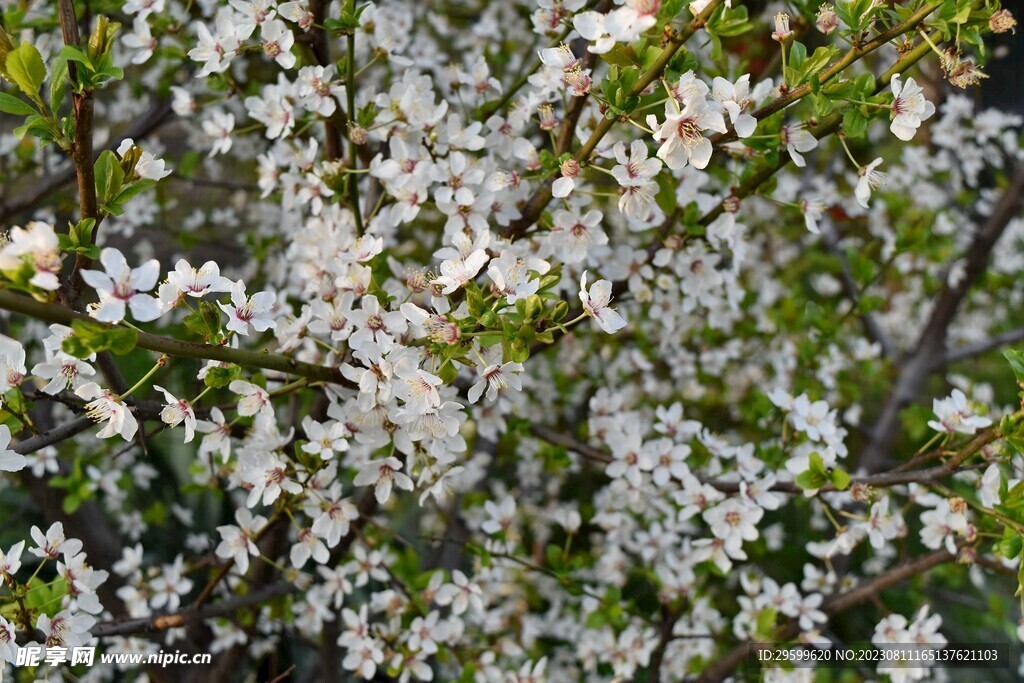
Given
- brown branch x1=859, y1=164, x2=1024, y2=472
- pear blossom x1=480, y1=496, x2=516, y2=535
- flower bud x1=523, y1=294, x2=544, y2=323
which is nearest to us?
flower bud x1=523, y1=294, x2=544, y2=323

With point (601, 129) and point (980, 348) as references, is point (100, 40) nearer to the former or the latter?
point (601, 129)

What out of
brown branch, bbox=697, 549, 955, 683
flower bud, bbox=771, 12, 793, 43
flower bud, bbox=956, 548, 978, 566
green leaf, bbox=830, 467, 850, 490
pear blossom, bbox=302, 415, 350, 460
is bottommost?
brown branch, bbox=697, 549, 955, 683

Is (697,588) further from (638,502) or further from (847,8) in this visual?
(847,8)

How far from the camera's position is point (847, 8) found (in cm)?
101

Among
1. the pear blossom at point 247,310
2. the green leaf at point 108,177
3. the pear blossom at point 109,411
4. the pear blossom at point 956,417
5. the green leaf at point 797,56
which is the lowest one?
the pear blossom at point 956,417

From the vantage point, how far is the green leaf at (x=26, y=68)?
98 cm

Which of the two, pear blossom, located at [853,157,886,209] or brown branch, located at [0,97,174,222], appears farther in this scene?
brown branch, located at [0,97,174,222]

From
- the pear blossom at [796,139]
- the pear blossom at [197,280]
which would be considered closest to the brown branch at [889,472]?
the pear blossom at [796,139]

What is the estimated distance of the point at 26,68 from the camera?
39.0 inches

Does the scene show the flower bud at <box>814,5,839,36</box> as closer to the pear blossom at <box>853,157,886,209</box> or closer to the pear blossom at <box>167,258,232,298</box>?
the pear blossom at <box>853,157,886,209</box>

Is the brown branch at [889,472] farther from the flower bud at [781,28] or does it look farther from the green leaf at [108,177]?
the green leaf at [108,177]

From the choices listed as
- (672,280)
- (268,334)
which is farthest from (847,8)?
(268,334)

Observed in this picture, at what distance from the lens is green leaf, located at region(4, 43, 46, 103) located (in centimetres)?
98

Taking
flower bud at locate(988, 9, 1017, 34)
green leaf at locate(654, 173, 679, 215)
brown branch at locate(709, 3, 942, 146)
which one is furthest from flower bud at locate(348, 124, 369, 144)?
flower bud at locate(988, 9, 1017, 34)
